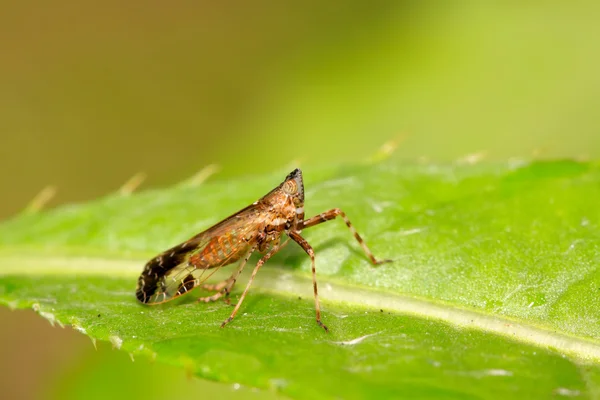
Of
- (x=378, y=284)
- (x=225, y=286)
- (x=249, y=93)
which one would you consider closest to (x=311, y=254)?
(x=378, y=284)

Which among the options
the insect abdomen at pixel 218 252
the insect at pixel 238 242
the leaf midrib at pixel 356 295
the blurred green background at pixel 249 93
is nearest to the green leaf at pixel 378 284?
the leaf midrib at pixel 356 295

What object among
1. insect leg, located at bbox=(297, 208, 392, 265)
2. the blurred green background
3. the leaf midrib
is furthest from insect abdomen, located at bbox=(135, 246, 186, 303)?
the blurred green background

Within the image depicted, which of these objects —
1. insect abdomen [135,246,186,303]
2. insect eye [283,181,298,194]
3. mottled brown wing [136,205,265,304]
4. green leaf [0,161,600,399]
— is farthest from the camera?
insect eye [283,181,298,194]

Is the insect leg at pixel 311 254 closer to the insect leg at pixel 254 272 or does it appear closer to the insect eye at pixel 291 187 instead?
the insect leg at pixel 254 272

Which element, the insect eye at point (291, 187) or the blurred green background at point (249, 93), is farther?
the blurred green background at point (249, 93)

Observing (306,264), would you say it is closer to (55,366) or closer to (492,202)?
(492,202)

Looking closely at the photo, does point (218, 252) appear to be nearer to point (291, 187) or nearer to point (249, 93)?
point (291, 187)

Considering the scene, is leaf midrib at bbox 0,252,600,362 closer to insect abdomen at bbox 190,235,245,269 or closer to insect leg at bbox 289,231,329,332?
insect leg at bbox 289,231,329,332
